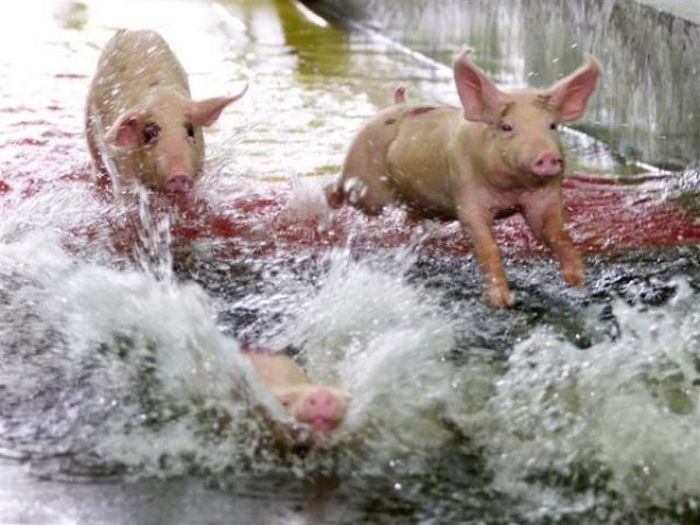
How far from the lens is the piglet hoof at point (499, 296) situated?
17.0 ft

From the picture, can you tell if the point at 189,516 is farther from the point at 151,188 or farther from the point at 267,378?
the point at 151,188

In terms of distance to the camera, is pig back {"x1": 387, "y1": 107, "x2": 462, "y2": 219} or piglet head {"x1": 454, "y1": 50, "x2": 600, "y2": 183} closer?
piglet head {"x1": 454, "y1": 50, "x2": 600, "y2": 183}

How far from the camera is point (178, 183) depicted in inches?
225

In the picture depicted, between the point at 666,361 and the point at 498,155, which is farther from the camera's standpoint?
the point at 498,155

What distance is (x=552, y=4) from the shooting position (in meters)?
8.72

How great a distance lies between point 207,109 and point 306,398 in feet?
7.58

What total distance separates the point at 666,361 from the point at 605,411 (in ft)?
1.44

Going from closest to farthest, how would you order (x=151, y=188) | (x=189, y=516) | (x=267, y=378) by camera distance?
(x=189, y=516), (x=267, y=378), (x=151, y=188)

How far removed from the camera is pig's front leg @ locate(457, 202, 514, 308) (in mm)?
5184

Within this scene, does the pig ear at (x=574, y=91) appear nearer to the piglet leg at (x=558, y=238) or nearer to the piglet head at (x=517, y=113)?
the piglet head at (x=517, y=113)

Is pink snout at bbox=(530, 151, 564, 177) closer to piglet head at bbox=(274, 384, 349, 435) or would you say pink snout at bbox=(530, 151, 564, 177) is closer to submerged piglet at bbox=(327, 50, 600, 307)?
submerged piglet at bbox=(327, 50, 600, 307)

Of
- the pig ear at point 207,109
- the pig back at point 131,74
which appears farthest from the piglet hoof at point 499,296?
the pig back at point 131,74

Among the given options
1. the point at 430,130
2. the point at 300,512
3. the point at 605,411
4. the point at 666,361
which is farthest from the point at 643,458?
the point at 430,130

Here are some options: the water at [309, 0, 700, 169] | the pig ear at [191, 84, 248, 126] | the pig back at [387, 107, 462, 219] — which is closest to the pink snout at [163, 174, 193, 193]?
the pig ear at [191, 84, 248, 126]
